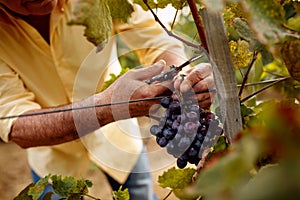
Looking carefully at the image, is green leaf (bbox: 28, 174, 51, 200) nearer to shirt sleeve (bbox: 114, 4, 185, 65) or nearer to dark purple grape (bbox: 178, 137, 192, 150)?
dark purple grape (bbox: 178, 137, 192, 150)

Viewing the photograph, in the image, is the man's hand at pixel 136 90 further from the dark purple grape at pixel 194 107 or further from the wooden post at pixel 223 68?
the wooden post at pixel 223 68

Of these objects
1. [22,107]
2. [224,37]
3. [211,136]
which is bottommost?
[22,107]

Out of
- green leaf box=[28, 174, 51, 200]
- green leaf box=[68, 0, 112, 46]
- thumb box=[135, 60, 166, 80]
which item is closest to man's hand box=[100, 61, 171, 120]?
thumb box=[135, 60, 166, 80]

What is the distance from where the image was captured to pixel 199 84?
0.63m

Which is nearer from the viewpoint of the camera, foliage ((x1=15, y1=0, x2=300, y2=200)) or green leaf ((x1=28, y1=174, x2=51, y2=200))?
foliage ((x1=15, y1=0, x2=300, y2=200))

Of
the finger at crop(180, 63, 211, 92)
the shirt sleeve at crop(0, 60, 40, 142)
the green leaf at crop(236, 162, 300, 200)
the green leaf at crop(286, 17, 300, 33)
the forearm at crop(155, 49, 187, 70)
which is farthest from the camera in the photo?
the shirt sleeve at crop(0, 60, 40, 142)

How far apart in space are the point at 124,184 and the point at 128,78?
2.72 ft

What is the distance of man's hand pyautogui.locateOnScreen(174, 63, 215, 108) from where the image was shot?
607 mm

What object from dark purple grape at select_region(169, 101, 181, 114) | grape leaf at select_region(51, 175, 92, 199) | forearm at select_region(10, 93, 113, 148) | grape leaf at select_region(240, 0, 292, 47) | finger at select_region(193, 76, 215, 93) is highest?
grape leaf at select_region(240, 0, 292, 47)

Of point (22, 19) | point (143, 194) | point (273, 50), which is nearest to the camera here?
point (273, 50)

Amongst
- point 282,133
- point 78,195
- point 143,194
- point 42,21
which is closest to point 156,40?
point 42,21

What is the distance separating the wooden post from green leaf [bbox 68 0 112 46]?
7 centimetres

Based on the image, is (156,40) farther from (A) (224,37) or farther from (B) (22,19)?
(A) (224,37)

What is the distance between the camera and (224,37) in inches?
14.0
